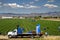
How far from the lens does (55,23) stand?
17.3 m

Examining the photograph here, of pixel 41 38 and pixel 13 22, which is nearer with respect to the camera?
pixel 41 38

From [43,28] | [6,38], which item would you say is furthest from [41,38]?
[6,38]

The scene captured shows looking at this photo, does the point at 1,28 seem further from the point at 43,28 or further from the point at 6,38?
the point at 43,28

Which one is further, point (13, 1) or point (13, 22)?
point (13, 22)

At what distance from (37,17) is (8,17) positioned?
1397 mm

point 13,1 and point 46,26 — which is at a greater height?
point 13,1

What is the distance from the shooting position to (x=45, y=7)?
1673 centimetres

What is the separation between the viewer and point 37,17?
56.3 feet

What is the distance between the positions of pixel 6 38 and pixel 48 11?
2338 mm

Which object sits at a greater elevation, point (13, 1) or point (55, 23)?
point (13, 1)

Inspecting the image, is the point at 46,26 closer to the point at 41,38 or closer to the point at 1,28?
the point at 41,38

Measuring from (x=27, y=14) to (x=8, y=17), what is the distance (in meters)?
1.10

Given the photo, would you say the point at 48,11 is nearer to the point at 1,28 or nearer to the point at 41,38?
the point at 41,38

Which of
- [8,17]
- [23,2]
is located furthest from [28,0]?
[8,17]
